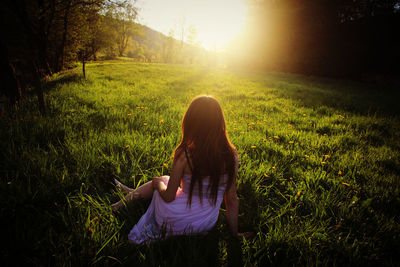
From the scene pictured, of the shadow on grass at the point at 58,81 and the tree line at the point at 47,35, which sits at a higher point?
the tree line at the point at 47,35

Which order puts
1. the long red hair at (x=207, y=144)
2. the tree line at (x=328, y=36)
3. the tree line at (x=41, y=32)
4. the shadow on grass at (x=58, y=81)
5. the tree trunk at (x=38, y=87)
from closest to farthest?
the long red hair at (x=207, y=144) < the tree trunk at (x=38, y=87) < the tree line at (x=41, y=32) < the shadow on grass at (x=58, y=81) < the tree line at (x=328, y=36)

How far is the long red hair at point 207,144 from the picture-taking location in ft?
4.73

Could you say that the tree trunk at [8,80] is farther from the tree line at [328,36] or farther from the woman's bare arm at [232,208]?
the tree line at [328,36]

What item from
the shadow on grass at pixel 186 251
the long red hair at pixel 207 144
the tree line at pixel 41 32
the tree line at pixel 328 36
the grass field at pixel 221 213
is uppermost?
the tree line at pixel 328 36

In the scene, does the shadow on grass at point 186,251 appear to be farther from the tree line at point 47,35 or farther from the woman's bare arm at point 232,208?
the tree line at point 47,35

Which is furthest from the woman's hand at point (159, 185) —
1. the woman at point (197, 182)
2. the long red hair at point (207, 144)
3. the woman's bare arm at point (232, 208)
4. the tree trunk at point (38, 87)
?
the tree trunk at point (38, 87)

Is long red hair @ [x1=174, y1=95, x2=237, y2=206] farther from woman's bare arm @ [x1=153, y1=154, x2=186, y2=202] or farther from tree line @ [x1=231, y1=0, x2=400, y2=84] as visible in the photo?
tree line @ [x1=231, y1=0, x2=400, y2=84]

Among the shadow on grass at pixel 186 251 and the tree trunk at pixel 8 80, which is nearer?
the shadow on grass at pixel 186 251

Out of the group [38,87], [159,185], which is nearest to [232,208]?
[159,185]

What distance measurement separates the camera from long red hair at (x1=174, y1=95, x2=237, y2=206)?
1442 millimetres

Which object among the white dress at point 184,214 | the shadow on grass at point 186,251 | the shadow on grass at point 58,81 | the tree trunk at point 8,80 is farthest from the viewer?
the shadow on grass at point 58,81

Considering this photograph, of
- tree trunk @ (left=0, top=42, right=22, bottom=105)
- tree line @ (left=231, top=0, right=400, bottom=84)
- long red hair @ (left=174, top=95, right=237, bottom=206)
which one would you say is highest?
tree line @ (left=231, top=0, right=400, bottom=84)

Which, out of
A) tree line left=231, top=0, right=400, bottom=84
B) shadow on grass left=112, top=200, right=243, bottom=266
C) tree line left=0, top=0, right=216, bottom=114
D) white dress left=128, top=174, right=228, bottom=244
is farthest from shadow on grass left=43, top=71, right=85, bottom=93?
tree line left=231, top=0, right=400, bottom=84

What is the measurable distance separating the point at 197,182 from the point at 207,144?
1.24ft
